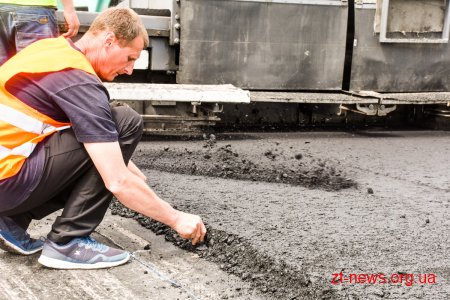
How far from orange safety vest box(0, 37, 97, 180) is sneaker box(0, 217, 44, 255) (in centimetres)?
34

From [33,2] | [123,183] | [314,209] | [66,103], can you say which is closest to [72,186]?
[123,183]

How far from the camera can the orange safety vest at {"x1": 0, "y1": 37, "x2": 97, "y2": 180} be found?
2.54m

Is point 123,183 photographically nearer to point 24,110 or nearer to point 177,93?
point 24,110

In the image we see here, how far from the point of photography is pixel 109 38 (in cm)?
264

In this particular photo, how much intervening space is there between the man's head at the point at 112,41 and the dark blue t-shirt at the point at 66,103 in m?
0.17

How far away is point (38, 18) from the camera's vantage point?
13.2 ft

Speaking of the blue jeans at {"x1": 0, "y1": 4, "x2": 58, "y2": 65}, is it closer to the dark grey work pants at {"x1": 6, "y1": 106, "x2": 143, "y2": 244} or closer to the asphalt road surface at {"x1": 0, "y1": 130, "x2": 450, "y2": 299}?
the asphalt road surface at {"x1": 0, "y1": 130, "x2": 450, "y2": 299}

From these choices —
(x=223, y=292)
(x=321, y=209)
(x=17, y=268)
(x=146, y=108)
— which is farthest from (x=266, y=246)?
(x=146, y=108)

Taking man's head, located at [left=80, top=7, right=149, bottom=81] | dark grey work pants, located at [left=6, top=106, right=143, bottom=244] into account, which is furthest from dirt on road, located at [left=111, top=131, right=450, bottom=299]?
man's head, located at [left=80, top=7, right=149, bottom=81]

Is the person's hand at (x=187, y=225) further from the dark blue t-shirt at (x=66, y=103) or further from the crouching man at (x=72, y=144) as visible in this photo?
the dark blue t-shirt at (x=66, y=103)

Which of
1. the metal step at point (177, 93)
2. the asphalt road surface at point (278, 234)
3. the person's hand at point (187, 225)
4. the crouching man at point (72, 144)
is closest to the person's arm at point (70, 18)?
the asphalt road surface at point (278, 234)

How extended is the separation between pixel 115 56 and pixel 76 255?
875 millimetres

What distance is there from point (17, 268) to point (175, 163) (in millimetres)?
2226

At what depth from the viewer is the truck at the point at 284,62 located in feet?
19.5
